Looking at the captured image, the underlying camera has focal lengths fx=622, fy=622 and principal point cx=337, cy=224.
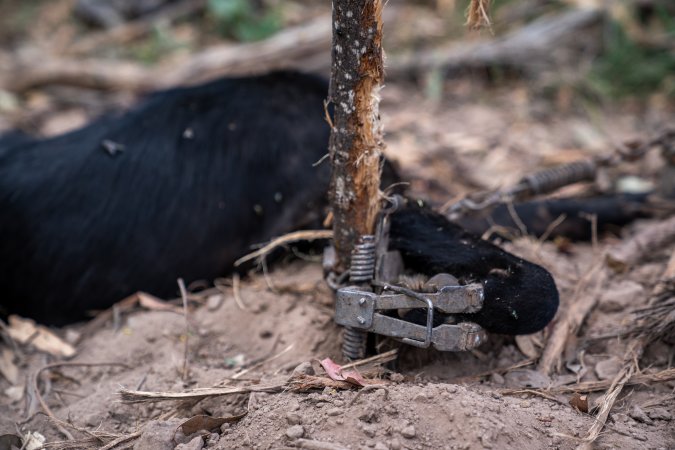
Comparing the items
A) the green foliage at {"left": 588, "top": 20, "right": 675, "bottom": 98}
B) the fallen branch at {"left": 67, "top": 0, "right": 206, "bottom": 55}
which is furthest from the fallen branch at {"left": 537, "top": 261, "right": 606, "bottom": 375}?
the fallen branch at {"left": 67, "top": 0, "right": 206, "bottom": 55}

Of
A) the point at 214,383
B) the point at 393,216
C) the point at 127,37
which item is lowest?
the point at 214,383

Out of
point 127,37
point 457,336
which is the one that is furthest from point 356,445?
point 127,37

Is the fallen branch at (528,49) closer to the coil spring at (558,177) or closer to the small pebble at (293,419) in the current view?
the coil spring at (558,177)

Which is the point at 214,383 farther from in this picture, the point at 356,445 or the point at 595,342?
the point at 595,342

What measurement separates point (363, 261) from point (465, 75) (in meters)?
3.26

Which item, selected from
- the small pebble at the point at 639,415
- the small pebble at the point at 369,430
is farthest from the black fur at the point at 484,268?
the small pebble at the point at 369,430

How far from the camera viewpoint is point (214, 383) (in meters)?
1.77

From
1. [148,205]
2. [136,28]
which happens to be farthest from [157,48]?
[148,205]

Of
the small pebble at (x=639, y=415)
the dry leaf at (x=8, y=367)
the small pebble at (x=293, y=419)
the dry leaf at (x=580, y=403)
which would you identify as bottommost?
the dry leaf at (x=8, y=367)

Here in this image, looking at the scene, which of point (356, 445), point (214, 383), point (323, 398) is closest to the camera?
point (356, 445)

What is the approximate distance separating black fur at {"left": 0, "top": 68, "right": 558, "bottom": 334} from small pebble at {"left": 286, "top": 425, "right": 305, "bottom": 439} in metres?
1.07

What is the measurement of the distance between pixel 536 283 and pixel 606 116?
292 centimetres

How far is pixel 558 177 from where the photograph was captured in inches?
91.9

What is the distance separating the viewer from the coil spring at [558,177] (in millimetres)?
2287
